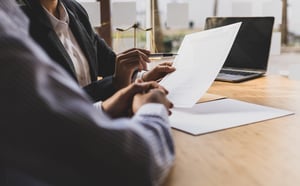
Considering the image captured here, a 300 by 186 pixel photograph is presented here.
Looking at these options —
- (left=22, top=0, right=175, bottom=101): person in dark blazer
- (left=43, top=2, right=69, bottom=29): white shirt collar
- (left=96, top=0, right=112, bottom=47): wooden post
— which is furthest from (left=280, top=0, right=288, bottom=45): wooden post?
(left=43, top=2, right=69, bottom=29): white shirt collar

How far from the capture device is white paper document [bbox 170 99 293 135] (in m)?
1.11

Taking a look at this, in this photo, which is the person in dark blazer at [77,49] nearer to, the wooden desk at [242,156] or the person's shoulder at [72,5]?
the person's shoulder at [72,5]

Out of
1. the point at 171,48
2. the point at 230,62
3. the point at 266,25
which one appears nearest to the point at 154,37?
the point at 171,48

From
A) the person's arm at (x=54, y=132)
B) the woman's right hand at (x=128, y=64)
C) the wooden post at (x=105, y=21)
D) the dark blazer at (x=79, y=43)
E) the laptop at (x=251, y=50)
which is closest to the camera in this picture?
the person's arm at (x=54, y=132)

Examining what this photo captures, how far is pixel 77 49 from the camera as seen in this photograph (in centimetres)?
161

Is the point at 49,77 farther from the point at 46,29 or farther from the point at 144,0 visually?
the point at 144,0

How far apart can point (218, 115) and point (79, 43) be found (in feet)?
2.26

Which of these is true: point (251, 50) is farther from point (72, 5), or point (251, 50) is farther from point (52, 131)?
point (52, 131)

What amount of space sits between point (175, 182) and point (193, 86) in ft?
1.57

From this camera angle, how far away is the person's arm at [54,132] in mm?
503

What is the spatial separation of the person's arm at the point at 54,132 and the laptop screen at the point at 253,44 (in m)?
1.45

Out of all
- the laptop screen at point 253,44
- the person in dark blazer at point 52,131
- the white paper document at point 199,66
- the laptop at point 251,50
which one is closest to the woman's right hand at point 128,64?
the white paper document at point 199,66

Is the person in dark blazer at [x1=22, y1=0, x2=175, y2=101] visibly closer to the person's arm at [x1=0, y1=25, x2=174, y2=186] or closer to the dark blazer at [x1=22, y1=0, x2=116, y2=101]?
the dark blazer at [x1=22, y1=0, x2=116, y2=101]

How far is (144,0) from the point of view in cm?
270
